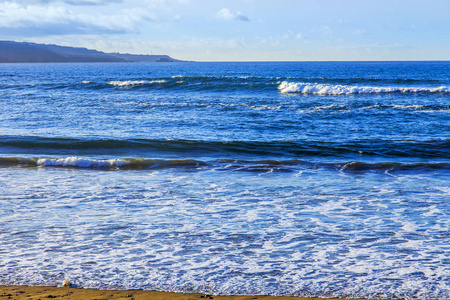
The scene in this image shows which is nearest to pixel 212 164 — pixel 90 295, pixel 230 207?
pixel 230 207

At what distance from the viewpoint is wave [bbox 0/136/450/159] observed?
1401cm

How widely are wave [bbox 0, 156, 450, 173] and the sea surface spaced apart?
0.06 metres

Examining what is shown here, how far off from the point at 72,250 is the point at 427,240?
5.19m

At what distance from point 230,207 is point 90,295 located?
377 cm

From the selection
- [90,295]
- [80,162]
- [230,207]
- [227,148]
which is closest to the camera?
[90,295]

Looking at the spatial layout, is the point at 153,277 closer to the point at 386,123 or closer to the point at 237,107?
the point at 386,123

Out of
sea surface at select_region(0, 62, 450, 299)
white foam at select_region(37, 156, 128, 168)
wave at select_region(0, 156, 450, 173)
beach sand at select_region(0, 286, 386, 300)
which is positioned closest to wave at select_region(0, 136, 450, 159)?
sea surface at select_region(0, 62, 450, 299)

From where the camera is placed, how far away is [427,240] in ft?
20.9

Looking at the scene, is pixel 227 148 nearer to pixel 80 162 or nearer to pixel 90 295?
pixel 80 162

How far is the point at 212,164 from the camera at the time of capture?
12383mm

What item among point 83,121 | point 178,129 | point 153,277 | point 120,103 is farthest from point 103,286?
point 120,103

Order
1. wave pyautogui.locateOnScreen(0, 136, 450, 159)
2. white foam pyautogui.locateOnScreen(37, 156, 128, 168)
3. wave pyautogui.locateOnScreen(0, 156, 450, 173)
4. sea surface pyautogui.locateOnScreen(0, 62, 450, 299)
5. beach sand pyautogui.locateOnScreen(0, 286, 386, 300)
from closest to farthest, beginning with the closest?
beach sand pyautogui.locateOnScreen(0, 286, 386, 300), sea surface pyautogui.locateOnScreen(0, 62, 450, 299), wave pyautogui.locateOnScreen(0, 156, 450, 173), white foam pyautogui.locateOnScreen(37, 156, 128, 168), wave pyautogui.locateOnScreen(0, 136, 450, 159)

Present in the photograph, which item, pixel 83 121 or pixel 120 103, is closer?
pixel 83 121

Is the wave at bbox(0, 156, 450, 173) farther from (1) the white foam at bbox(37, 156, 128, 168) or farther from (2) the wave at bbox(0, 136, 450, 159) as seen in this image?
(2) the wave at bbox(0, 136, 450, 159)
